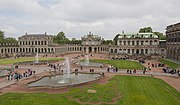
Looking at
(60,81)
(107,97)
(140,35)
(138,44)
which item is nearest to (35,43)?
(138,44)

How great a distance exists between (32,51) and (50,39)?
47.8ft

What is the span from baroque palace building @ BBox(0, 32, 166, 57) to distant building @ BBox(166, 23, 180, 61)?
11.5 m

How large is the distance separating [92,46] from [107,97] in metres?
108

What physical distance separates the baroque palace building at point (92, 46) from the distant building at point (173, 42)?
37.8 ft

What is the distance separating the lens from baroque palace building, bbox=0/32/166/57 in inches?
4176

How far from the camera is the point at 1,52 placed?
117 m

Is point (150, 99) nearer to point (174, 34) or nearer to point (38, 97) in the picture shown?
point (38, 97)

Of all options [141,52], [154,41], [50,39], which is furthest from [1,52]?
[154,41]

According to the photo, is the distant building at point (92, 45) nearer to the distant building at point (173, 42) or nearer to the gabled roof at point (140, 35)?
the gabled roof at point (140, 35)

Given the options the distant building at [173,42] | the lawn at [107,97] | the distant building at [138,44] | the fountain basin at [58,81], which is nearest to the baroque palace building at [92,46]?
the distant building at [138,44]

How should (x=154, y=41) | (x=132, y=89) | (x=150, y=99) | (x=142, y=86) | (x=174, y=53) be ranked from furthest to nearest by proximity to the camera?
1. (x=154, y=41)
2. (x=174, y=53)
3. (x=142, y=86)
4. (x=132, y=89)
5. (x=150, y=99)

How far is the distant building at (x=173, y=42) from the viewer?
7356 centimetres

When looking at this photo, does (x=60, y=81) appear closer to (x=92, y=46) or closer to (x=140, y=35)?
(x=140, y=35)

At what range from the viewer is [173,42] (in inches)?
3125
